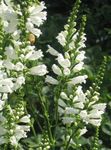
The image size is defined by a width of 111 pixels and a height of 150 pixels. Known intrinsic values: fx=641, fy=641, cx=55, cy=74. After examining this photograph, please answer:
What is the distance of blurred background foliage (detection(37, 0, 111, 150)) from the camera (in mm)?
4145

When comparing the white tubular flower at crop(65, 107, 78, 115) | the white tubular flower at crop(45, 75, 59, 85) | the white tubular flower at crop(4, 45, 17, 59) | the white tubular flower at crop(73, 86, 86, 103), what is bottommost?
the white tubular flower at crop(65, 107, 78, 115)

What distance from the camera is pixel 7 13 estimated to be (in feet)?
8.75

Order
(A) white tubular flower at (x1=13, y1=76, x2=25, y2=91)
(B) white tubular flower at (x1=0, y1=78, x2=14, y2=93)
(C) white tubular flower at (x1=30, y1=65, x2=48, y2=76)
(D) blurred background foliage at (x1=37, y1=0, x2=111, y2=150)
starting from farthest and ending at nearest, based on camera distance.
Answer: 1. (D) blurred background foliage at (x1=37, y1=0, x2=111, y2=150)
2. (C) white tubular flower at (x1=30, y1=65, x2=48, y2=76)
3. (A) white tubular flower at (x1=13, y1=76, x2=25, y2=91)
4. (B) white tubular flower at (x1=0, y1=78, x2=14, y2=93)

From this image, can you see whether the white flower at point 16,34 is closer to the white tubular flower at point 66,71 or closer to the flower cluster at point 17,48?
the flower cluster at point 17,48

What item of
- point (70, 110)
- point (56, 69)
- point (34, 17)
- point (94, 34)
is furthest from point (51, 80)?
point (94, 34)

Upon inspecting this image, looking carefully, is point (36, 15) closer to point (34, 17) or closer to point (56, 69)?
point (34, 17)

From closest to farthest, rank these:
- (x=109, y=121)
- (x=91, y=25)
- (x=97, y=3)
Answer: (x=109, y=121) < (x=91, y=25) < (x=97, y=3)

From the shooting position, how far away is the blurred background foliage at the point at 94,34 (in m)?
4.14

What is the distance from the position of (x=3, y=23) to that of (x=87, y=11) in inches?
136

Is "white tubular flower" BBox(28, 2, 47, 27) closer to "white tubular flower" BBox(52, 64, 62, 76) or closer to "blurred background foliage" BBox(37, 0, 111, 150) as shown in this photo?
"white tubular flower" BBox(52, 64, 62, 76)

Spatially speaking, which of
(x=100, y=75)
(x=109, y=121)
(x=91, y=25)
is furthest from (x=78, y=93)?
(x=91, y=25)

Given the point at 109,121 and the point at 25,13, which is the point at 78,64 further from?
the point at 109,121

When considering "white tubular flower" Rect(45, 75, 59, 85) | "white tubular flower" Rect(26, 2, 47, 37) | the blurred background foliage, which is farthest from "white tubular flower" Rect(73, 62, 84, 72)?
the blurred background foliage

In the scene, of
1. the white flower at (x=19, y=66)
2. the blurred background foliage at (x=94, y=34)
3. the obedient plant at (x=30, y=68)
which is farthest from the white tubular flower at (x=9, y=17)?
the blurred background foliage at (x=94, y=34)
